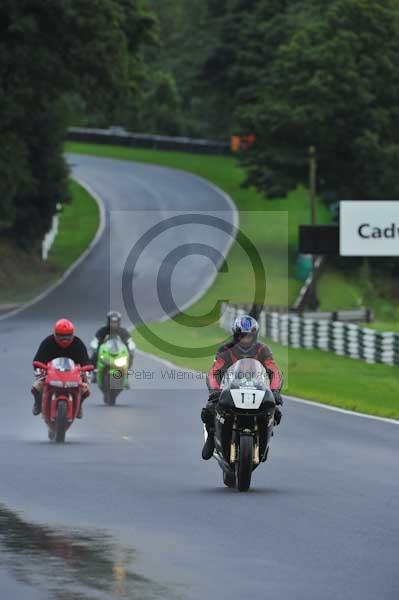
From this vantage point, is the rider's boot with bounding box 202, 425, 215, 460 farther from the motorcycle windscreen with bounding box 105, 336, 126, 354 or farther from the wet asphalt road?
the motorcycle windscreen with bounding box 105, 336, 126, 354

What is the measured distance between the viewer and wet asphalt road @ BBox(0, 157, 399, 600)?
1082cm

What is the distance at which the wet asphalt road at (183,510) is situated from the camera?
10820 mm

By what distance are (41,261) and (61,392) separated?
5847 cm

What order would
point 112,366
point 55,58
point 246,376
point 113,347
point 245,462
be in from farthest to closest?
1. point 55,58
2. point 113,347
3. point 112,366
4. point 246,376
5. point 245,462

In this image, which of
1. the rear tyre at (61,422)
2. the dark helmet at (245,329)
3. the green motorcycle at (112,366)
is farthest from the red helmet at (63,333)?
the green motorcycle at (112,366)

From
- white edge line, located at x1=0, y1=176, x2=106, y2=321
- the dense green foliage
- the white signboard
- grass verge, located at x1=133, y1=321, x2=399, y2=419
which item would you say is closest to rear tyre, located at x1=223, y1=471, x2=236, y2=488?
grass verge, located at x1=133, y1=321, x2=399, y2=419

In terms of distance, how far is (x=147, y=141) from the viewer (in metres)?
133

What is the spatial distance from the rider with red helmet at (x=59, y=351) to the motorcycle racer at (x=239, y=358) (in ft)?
16.1

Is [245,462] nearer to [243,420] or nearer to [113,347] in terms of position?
[243,420]

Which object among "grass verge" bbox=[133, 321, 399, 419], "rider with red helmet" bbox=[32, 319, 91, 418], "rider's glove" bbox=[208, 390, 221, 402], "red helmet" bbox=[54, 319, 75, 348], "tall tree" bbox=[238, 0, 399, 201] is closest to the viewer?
"rider's glove" bbox=[208, 390, 221, 402]

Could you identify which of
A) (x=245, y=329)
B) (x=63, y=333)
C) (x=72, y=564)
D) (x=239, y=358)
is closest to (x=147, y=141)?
(x=63, y=333)

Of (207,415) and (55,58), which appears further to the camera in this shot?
(55,58)

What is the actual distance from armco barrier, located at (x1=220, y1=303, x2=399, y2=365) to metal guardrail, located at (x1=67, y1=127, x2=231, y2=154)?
72.1 meters

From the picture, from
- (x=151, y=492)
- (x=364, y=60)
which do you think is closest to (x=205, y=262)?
(x=364, y=60)
